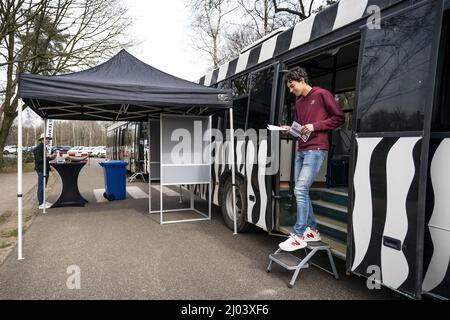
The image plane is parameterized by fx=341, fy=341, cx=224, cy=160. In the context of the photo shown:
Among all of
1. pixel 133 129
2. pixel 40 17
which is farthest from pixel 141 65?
pixel 40 17

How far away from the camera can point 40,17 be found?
14.5m

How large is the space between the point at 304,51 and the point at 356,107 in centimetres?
134

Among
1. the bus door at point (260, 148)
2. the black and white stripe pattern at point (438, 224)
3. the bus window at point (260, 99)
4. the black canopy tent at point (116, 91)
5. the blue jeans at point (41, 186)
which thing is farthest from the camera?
the blue jeans at point (41, 186)

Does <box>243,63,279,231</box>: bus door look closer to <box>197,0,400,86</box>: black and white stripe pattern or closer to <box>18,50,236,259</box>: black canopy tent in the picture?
<box>197,0,400,86</box>: black and white stripe pattern

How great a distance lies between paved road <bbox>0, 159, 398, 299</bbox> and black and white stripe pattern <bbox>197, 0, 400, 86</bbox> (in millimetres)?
2844

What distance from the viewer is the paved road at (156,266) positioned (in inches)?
141

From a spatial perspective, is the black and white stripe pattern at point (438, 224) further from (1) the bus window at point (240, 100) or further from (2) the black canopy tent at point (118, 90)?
(2) the black canopy tent at point (118, 90)

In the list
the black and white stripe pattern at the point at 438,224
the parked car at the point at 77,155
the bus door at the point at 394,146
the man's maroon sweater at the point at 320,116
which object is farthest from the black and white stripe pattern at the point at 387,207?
the parked car at the point at 77,155

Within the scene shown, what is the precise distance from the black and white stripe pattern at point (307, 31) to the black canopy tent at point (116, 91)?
A: 765mm

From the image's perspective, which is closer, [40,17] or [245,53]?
[245,53]

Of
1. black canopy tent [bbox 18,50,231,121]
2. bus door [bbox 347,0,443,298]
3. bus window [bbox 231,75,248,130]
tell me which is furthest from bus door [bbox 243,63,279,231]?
bus door [bbox 347,0,443,298]

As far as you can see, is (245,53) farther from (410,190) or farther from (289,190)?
(410,190)

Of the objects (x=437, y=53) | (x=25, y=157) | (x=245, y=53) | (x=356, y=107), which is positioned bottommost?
(x=25, y=157)

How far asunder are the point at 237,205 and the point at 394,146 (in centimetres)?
352
